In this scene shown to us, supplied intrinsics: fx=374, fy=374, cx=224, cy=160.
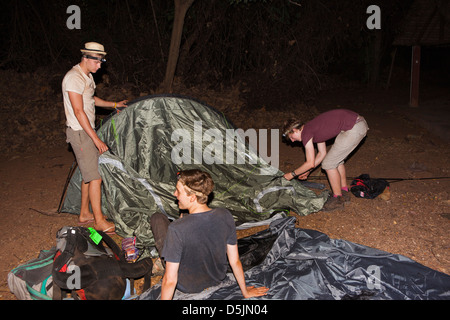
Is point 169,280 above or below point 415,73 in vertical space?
below

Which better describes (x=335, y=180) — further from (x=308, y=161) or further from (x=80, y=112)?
(x=80, y=112)

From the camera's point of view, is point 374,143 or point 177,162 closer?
point 177,162

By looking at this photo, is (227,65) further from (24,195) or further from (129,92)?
(24,195)

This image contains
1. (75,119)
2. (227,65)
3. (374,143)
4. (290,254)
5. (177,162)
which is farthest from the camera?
(227,65)

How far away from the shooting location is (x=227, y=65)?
10289 mm

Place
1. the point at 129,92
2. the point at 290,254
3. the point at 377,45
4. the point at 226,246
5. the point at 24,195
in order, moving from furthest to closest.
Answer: the point at 377,45 < the point at 129,92 < the point at 24,195 < the point at 290,254 < the point at 226,246

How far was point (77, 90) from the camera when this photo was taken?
388cm

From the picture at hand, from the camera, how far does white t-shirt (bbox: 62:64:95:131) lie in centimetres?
387

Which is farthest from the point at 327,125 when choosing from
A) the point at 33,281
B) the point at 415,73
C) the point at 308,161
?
the point at 415,73

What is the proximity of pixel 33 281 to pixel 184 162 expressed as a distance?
83.1 inches

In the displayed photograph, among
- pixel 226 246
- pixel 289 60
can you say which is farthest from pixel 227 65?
pixel 226 246

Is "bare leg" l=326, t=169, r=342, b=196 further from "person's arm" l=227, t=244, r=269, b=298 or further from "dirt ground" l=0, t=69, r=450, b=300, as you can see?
"person's arm" l=227, t=244, r=269, b=298
